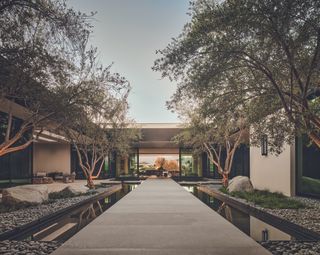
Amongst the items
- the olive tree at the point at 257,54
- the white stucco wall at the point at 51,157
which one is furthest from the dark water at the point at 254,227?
the white stucco wall at the point at 51,157

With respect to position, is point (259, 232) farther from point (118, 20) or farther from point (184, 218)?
point (118, 20)

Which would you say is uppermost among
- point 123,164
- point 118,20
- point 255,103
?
point 118,20

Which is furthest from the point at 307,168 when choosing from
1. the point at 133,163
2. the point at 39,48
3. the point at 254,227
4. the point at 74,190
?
the point at 133,163

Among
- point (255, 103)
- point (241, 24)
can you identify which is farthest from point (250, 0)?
point (255, 103)

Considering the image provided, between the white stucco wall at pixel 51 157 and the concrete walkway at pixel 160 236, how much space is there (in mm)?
19352

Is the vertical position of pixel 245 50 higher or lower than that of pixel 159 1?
lower

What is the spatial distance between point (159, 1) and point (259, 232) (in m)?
7.40

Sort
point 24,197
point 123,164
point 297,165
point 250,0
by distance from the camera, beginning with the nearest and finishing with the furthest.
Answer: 1. point 250,0
2. point 24,197
3. point 297,165
4. point 123,164

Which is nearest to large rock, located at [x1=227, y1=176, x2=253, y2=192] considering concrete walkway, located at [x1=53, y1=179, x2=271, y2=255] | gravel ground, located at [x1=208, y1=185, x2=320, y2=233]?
gravel ground, located at [x1=208, y1=185, x2=320, y2=233]

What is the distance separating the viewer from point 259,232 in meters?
5.95

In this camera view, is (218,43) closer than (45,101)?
Yes

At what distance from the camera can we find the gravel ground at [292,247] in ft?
14.7

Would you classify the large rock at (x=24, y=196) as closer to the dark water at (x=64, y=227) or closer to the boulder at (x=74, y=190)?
the dark water at (x=64, y=227)

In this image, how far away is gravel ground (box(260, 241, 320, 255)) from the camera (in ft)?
14.7
